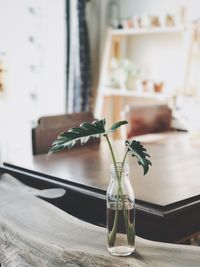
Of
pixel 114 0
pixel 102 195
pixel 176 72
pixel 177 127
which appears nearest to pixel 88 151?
pixel 102 195

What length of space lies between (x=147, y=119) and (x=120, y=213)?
81.3 inches

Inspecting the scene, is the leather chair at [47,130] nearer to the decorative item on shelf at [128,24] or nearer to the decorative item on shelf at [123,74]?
the decorative item on shelf at [123,74]

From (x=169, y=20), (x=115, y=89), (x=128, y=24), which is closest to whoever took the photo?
(x=169, y=20)

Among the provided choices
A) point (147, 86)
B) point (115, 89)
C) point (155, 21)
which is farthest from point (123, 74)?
point (155, 21)

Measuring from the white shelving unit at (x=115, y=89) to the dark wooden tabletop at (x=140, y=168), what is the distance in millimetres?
1296

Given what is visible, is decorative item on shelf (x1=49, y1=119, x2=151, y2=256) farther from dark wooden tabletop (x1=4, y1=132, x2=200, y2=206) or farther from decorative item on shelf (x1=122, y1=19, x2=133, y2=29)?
decorative item on shelf (x1=122, y1=19, x2=133, y2=29)

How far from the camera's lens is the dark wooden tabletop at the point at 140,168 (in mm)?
1676

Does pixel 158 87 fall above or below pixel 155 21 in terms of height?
below

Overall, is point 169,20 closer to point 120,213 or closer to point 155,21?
point 155,21

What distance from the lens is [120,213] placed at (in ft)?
3.82

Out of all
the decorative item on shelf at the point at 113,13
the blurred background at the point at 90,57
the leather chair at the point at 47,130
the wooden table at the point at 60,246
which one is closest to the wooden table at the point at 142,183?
the leather chair at the point at 47,130

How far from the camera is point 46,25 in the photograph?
13.3 feet

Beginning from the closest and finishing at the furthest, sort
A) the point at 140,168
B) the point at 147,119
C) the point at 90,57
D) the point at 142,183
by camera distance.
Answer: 1. the point at 142,183
2. the point at 140,168
3. the point at 147,119
4. the point at 90,57

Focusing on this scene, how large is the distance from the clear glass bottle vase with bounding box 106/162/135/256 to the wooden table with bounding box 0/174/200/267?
3 centimetres
